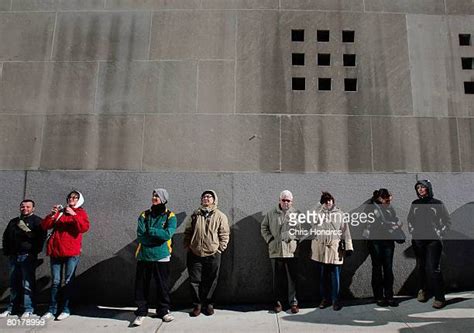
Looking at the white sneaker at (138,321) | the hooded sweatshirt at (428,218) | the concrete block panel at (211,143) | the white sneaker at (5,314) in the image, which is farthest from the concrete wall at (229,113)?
the white sneaker at (138,321)

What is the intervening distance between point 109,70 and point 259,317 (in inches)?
208

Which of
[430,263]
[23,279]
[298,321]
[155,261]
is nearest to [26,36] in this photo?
[23,279]

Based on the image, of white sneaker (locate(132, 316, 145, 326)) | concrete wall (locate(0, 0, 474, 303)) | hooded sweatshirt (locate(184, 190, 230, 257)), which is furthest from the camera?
concrete wall (locate(0, 0, 474, 303))

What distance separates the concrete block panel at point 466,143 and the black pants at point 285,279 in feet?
12.2

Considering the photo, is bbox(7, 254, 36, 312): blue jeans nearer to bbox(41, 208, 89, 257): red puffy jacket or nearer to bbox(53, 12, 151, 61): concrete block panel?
bbox(41, 208, 89, 257): red puffy jacket

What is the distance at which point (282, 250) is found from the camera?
5.84 meters

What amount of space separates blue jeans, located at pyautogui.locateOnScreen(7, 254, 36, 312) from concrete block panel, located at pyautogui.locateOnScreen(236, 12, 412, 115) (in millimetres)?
4323

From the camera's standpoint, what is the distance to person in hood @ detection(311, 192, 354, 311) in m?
5.76

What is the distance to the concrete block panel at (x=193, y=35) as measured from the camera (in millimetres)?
7352

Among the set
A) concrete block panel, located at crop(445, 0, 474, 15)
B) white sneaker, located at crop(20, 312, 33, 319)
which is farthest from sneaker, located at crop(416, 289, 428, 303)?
white sneaker, located at crop(20, 312, 33, 319)

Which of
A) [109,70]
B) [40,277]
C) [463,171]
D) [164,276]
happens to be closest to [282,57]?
[109,70]

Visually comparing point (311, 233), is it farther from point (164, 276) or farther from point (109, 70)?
point (109, 70)

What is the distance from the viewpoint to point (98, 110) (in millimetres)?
7074

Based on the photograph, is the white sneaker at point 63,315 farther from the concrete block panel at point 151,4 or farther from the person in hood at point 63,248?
the concrete block panel at point 151,4
